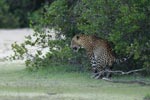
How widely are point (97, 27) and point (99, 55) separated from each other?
2.07 feet

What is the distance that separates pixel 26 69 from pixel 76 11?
1.48m

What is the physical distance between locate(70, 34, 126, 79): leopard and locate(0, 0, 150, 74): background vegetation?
0.16 m

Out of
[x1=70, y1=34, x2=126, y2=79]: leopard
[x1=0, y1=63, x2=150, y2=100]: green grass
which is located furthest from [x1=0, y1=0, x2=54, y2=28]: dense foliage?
[x1=70, y1=34, x2=126, y2=79]: leopard

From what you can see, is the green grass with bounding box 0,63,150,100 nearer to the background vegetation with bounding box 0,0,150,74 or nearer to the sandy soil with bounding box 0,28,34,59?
the background vegetation with bounding box 0,0,150,74

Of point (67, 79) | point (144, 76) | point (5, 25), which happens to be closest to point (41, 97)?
point (67, 79)

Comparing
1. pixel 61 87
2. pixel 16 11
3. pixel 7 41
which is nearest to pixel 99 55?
pixel 61 87

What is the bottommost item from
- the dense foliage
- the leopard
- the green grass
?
the green grass

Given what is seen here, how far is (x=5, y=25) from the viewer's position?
92.8 feet

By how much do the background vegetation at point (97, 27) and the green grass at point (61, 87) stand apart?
364 millimetres

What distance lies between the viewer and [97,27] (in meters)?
10.8

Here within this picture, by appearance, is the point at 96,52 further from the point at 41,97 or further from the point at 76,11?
the point at 41,97

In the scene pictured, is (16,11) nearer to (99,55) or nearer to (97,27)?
(99,55)

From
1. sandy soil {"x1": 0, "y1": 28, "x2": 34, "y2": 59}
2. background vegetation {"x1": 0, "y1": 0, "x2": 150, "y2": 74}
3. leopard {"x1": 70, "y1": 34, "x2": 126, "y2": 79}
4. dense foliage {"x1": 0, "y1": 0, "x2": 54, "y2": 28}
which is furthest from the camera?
dense foliage {"x1": 0, "y1": 0, "x2": 54, "y2": 28}

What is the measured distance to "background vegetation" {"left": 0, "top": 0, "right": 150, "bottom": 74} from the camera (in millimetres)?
10320
